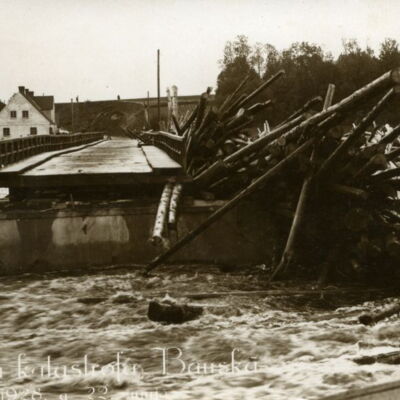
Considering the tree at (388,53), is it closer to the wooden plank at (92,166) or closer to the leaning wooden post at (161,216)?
the wooden plank at (92,166)

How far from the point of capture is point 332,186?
8.38m

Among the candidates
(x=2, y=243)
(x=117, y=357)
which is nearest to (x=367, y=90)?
(x=117, y=357)

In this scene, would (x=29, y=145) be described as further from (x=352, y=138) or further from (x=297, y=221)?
(x=352, y=138)

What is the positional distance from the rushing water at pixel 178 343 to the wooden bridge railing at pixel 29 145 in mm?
4127

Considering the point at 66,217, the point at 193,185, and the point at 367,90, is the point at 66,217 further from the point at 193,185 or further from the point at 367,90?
the point at 367,90

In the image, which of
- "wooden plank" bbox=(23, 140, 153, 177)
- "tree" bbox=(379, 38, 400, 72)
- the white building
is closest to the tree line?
"tree" bbox=(379, 38, 400, 72)

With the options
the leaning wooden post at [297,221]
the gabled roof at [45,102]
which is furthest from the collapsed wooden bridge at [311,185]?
the gabled roof at [45,102]

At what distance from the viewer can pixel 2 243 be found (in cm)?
941

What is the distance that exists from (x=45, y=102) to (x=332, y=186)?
98307 mm

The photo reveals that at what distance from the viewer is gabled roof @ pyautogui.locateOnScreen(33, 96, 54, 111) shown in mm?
101500

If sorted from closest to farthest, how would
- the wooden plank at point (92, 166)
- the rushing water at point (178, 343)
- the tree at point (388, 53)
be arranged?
the rushing water at point (178, 343) → the wooden plank at point (92, 166) → the tree at point (388, 53)

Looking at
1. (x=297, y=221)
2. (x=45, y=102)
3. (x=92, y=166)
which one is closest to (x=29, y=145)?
(x=92, y=166)

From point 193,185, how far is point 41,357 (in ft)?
14.6

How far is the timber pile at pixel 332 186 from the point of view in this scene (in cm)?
794
